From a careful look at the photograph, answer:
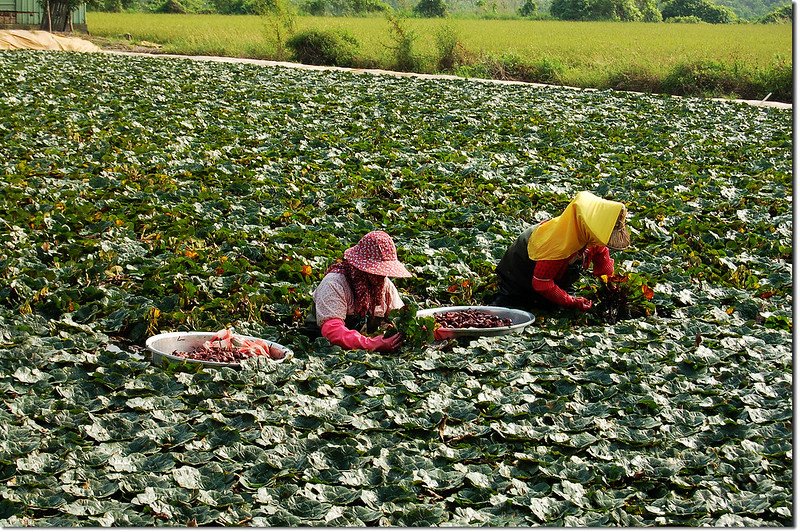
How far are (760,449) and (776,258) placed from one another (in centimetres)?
313

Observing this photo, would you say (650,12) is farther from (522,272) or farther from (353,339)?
(353,339)

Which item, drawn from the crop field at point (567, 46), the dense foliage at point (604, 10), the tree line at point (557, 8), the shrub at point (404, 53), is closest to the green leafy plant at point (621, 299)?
the crop field at point (567, 46)

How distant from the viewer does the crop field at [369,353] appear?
10.6ft

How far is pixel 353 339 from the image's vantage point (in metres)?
4.45

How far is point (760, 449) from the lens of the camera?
11.8ft

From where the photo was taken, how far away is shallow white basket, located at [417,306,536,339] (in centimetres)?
465

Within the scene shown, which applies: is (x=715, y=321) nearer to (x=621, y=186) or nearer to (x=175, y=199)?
(x=621, y=186)

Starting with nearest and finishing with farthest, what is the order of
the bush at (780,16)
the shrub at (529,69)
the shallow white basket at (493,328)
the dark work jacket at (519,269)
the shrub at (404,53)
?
the shallow white basket at (493,328) → the dark work jacket at (519,269) → the shrub at (529,69) → the shrub at (404,53) → the bush at (780,16)

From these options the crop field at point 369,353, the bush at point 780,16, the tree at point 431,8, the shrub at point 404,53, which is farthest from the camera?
the tree at point 431,8

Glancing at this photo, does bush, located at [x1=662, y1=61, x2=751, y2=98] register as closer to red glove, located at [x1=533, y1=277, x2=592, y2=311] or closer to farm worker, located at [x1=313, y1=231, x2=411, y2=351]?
red glove, located at [x1=533, y1=277, x2=592, y2=311]

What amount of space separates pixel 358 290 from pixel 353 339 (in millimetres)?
247

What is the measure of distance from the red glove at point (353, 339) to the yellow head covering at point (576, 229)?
105 cm

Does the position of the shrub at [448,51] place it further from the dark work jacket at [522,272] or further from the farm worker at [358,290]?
the farm worker at [358,290]

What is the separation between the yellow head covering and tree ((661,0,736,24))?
151 feet
